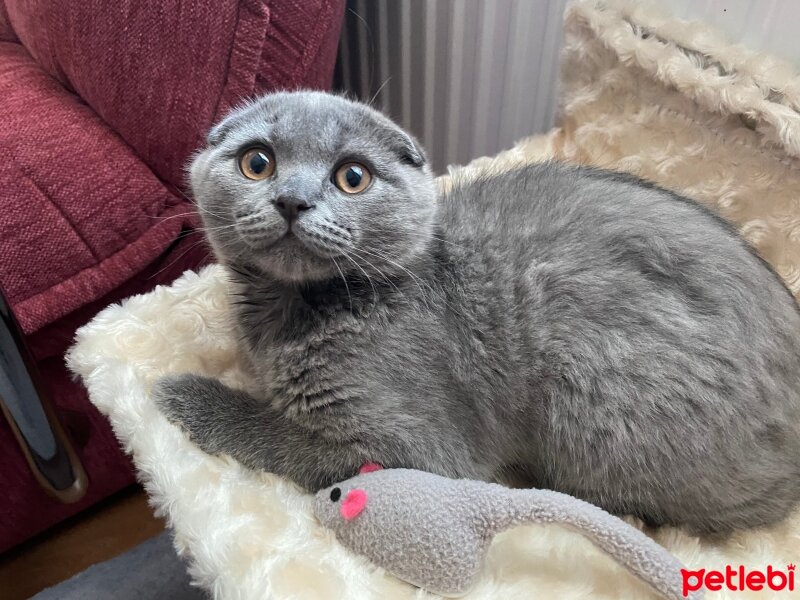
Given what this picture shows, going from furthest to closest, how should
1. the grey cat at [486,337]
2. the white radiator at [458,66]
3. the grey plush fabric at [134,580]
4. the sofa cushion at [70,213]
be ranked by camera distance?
the white radiator at [458,66] < the grey plush fabric at [134,580] < the sofa cushion at [70,213] < the grey cat at [486,337]

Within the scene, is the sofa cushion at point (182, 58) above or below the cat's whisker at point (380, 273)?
above

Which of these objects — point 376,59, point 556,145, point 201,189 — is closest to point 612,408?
point 201,189

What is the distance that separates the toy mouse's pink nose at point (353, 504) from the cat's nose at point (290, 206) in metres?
0.31

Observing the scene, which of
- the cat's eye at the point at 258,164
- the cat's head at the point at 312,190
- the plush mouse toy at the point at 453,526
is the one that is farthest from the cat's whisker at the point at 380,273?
the plush mouse toy at the point at 453,526

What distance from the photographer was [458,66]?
1.51m

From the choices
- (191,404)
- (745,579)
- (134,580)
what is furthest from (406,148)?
(134,580)

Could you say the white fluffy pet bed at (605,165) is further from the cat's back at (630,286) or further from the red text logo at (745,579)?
the cat's back at (630,286)

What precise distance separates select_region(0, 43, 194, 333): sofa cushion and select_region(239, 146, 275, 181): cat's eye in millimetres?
256

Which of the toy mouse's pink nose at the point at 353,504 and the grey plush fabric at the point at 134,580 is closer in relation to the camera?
the toy mouse's pink nose at the point at 353,504

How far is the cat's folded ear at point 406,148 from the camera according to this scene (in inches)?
34.6

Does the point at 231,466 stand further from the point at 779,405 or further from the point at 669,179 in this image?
the point at 669,179

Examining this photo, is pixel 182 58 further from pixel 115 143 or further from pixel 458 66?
pixel 458 66

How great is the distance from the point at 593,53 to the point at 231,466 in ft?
3.12

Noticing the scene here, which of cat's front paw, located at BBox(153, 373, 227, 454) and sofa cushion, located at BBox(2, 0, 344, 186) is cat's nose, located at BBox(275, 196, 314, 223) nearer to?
cat's front paw, located at BBox(153, 373, 227, 454)
